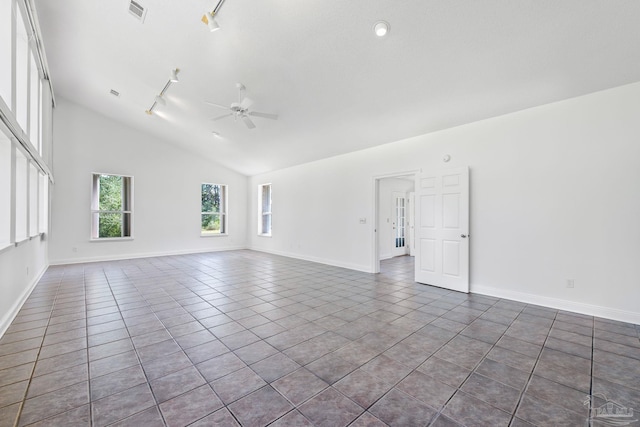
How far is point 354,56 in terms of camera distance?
334cm

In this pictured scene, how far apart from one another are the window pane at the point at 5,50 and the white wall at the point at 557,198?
17.0ft

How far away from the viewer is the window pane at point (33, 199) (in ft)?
12.5

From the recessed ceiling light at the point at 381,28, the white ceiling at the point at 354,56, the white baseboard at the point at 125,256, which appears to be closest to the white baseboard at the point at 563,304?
the white ceiling at the point at 354,56

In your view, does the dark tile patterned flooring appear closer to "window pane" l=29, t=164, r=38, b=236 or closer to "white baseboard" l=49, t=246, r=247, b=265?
"window pane" l=29, t=164, r=38, b=236

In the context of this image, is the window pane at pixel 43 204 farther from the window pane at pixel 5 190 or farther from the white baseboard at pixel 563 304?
the white baseboard at pixel 563 304

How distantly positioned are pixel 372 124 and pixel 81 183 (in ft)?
23.0

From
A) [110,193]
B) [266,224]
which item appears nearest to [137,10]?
[110,193]

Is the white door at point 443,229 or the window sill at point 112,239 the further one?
the window sill at point 112,239

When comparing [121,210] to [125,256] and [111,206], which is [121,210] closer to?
[111,206]

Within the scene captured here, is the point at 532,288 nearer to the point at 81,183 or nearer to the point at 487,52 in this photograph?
the point at 487,52

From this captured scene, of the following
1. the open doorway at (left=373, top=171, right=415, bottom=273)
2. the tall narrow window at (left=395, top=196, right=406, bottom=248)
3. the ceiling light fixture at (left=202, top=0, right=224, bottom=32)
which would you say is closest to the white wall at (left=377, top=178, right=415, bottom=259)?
the open doorway at (left=373, top=171, right=415, bottom=273)

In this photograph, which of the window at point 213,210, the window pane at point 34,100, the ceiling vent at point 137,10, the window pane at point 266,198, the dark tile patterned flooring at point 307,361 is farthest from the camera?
the window pane at point 266,198

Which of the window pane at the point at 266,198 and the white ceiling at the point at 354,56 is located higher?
the white ceiling at the point at 354,56

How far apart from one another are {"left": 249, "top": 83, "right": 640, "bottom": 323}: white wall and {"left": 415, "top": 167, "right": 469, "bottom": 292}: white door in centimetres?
15
